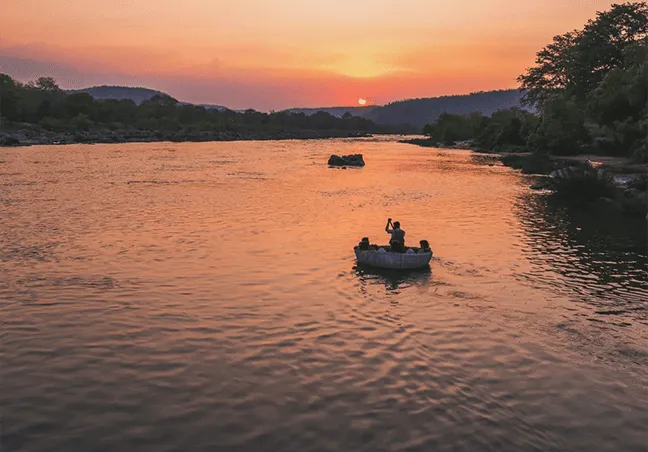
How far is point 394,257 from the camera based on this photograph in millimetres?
26750

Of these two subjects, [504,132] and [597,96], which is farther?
[504,132]

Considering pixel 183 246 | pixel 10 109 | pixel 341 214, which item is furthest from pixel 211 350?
pixel 10 109

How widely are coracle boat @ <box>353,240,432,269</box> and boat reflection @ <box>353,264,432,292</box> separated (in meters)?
0.25

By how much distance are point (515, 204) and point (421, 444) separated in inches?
1689

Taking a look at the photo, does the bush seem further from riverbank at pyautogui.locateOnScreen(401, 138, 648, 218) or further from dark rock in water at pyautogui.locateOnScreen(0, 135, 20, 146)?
dark rock in water at pyautogui.locateOnScreen(0, 135, 20, 146)

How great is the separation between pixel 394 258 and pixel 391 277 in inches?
40.9

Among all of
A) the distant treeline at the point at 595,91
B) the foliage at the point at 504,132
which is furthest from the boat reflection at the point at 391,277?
the foliage at the point at 504,132

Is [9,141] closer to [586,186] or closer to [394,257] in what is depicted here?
[586,186]

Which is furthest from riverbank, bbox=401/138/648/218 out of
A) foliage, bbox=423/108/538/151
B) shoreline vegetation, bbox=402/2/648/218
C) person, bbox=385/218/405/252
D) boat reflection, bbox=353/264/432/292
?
foliage, bbox=423/108/538/151

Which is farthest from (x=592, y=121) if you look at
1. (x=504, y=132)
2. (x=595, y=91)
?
(x=504, y=132)

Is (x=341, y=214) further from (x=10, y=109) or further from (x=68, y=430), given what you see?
(x=10, y=109)

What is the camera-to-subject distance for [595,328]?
792 inches

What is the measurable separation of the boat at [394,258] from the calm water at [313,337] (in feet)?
A: 2.48

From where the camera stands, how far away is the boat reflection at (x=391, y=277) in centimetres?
2514
